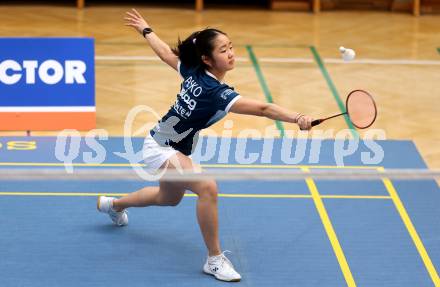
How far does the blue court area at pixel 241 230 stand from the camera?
6652 mm

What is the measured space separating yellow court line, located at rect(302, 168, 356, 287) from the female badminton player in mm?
748

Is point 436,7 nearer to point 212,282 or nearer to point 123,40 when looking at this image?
point 123,40

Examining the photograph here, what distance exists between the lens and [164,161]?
21.5ft

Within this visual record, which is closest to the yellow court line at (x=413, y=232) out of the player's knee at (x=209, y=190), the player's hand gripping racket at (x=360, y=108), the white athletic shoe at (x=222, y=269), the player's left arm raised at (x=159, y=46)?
the player's hand gripping racket at (x=360, y=108)

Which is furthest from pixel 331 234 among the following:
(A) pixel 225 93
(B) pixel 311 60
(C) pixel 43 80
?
(B) pixel 311 60

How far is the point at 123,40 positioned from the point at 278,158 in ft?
14.0

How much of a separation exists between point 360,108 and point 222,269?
4.56ft

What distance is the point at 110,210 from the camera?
725 cm

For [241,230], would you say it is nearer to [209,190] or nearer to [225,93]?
[209,190]

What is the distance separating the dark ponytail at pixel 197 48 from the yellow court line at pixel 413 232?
2076 millimetres

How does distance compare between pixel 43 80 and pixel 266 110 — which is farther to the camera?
pixel 43 80

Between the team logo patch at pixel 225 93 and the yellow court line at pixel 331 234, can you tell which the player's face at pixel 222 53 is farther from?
the yellow court line at pixel 331 234

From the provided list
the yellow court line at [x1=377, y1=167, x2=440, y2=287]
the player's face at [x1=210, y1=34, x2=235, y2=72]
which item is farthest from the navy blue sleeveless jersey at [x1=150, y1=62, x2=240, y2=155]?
the yellow court line at [x1=377, y1=167, x2=440, y2=287]

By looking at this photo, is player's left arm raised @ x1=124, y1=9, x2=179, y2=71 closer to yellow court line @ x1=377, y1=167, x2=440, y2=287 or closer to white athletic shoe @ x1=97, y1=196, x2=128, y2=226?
white athletic shoe @ x1=97, y1=196, x2=128, y2=226
